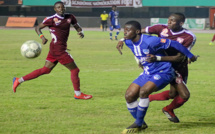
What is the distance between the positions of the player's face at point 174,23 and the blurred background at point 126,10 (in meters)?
44.9

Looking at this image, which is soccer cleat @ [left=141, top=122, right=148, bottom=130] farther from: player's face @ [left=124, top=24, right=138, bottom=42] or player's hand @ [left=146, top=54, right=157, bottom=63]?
player's face @ [left=124, top=24, right=138, bottom=42]

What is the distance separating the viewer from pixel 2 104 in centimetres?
Result: 951

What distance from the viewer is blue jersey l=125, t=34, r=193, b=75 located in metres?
7.16

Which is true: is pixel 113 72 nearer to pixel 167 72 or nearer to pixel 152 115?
pixel 152 115

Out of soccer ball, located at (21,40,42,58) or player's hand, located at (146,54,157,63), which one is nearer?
player's hand, located at (146,54,157,63)

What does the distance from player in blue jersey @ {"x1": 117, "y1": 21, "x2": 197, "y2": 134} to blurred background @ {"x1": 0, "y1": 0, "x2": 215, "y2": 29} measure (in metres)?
45.8

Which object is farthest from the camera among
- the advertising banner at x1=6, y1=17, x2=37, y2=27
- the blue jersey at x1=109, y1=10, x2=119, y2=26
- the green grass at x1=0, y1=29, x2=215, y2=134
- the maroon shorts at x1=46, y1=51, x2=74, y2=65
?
the advertising banner at x1=6, y1=17, x2=37, y2=27

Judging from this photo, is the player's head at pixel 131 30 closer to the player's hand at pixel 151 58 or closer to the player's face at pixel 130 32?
the player's face at pixel 130 32

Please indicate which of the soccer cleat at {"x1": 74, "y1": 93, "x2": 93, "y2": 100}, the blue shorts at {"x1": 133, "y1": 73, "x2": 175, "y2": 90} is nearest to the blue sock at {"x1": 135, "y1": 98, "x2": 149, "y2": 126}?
the blue shorts at {"x1": 133, "y1": 73, "x2": 175, "y2": 90}

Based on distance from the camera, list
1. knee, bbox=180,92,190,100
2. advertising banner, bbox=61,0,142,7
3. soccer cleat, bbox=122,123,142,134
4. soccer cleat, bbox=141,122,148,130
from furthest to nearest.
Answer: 1. advertising banner, bbox=61,0,142,7
2. knee, bbox=180,92,190,100
3. soccer cleat, bbox=141,122,148,130
4. soccer cleat, bbox=122,123,142,134

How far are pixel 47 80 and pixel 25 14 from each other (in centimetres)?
5124

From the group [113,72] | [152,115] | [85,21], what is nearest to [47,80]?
[113,72]

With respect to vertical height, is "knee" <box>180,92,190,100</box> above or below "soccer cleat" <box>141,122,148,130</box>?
above

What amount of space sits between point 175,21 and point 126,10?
172 feet
